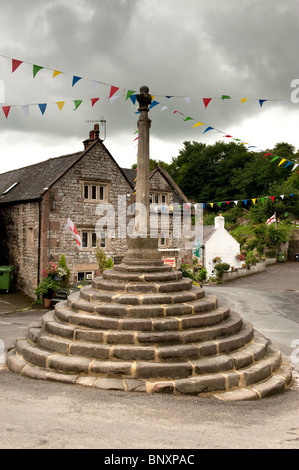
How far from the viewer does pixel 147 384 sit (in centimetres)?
520

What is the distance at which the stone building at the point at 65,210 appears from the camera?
56.2 feet

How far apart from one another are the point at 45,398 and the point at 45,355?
1.07 metres

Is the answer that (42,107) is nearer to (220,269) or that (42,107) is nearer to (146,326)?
(146,326)

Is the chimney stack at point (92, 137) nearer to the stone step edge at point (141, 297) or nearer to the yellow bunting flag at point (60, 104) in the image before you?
the yellow bunting flag at point (60, 104)

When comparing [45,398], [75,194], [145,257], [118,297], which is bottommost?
[45,398]

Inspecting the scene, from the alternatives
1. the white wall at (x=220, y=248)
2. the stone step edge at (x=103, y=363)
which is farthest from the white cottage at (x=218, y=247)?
the stone step edge at (x=103, y=363)

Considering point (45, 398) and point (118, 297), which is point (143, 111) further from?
point (45, 398)

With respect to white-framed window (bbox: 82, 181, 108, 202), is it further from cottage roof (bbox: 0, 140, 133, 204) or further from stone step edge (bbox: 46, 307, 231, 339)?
stone step edge (bbox: 46, 307, 231, 339)

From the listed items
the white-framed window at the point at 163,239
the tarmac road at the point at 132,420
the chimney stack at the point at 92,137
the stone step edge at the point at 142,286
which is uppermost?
the chimney stack at the point at 92,137

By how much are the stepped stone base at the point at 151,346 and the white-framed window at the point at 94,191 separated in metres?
11.7

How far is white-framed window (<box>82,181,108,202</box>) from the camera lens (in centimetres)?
1833

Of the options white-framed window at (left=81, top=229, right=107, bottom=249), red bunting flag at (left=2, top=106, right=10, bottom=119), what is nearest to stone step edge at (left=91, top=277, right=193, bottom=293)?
red bunting flag at (left=2, top=106, right=10, bottom=119)
